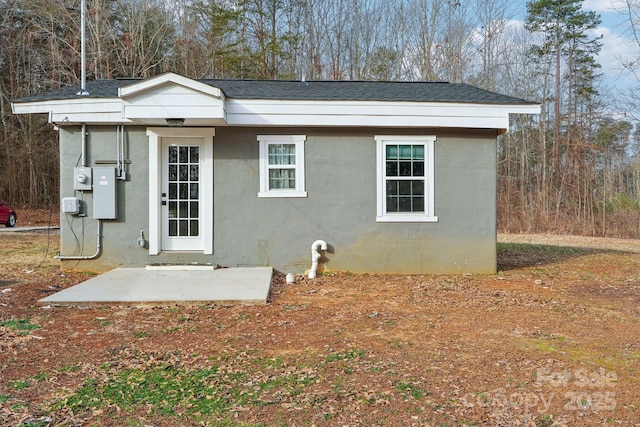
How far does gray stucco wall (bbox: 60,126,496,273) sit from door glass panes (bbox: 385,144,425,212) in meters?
0.27

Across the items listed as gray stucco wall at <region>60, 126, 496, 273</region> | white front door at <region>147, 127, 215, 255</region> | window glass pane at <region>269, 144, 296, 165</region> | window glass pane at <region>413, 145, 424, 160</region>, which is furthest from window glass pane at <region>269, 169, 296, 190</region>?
window glass pane at <region>413, 145, 424, 160</region>

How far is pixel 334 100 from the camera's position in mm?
7742

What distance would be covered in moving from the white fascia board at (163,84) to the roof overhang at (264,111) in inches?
0.6

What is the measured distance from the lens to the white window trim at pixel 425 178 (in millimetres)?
8016

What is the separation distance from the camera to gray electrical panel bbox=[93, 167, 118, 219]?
25.3ft

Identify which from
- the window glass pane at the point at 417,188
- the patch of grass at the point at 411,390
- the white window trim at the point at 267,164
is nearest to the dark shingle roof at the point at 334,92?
the white window trim at the point at 267,164

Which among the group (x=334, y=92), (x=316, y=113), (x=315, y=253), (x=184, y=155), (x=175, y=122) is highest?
(x=334, y=92)

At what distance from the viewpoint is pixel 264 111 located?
25.3 ft

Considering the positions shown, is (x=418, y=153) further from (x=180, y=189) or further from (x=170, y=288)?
(x=170, y=288)

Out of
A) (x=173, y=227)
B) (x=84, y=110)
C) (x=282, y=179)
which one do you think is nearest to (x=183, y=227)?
(x=173, y=227)

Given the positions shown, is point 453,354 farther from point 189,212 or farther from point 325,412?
point 189,212

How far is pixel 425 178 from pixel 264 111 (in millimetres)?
2876

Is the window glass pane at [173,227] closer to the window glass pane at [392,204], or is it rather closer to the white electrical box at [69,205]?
the white electrical box at [69,205]

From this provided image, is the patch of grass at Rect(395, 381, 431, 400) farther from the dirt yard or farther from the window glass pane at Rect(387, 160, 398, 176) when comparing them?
the window glass pane at Rect(387, 160, 398, 176)
